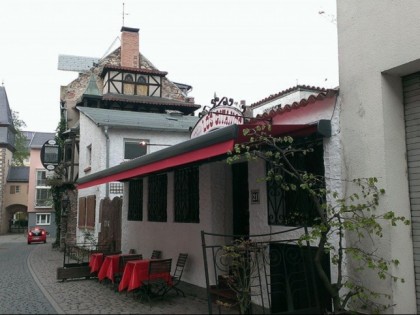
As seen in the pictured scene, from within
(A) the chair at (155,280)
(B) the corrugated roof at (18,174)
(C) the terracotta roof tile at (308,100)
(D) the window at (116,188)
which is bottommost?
(A) the chair at (155,280)

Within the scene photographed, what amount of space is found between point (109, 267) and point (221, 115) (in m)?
4.35

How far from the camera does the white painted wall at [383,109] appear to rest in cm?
518

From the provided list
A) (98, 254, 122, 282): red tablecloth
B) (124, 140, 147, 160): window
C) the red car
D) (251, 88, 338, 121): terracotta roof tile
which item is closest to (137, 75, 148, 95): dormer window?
(124, 140, 147, 160): window

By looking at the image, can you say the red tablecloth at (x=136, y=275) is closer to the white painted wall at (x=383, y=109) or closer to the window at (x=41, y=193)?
the white painted wall at (x=383, y=109)

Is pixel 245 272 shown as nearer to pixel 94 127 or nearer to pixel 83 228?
pixel 94 127

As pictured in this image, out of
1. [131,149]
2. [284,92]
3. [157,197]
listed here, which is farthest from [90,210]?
[284,92]

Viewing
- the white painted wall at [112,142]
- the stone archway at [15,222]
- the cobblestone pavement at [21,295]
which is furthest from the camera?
the stone archway at [15,222]

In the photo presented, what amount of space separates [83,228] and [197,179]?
11.4m

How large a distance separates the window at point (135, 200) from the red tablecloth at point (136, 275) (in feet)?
13.3

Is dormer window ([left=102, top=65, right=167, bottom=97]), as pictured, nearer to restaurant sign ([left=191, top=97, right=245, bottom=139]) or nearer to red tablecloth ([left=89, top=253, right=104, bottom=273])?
red tablecloth ([left=89, top=253, right=104, bottom=273])

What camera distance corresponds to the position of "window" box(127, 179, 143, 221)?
1229cm

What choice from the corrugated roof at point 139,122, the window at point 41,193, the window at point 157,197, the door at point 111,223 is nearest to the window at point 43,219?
the window at point 41,193

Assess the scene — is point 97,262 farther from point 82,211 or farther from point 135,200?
point 82,211

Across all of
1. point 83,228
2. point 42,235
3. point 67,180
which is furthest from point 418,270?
point 42,235
